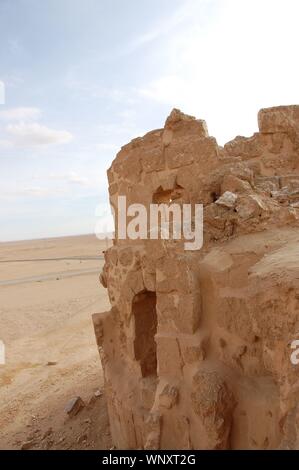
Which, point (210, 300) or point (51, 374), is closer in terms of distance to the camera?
point (210, 300)

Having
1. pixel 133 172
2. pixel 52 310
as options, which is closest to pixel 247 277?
pixel 133 172

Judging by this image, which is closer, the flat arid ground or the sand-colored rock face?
the sand-colored rock face

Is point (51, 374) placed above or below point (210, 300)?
below

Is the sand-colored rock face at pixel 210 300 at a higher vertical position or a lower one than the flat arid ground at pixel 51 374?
higher

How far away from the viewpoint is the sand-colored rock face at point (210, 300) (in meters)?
3.17

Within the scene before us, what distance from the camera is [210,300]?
378 cm

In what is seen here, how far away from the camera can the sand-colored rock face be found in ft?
10.4

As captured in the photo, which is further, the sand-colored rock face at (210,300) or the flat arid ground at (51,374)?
the flat arid ground at (51,374)

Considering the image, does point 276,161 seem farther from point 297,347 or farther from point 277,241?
point 297,347

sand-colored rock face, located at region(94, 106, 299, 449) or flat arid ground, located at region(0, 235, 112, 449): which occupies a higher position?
sand-colored rock face, located at region(94, 106, 299, 449)
